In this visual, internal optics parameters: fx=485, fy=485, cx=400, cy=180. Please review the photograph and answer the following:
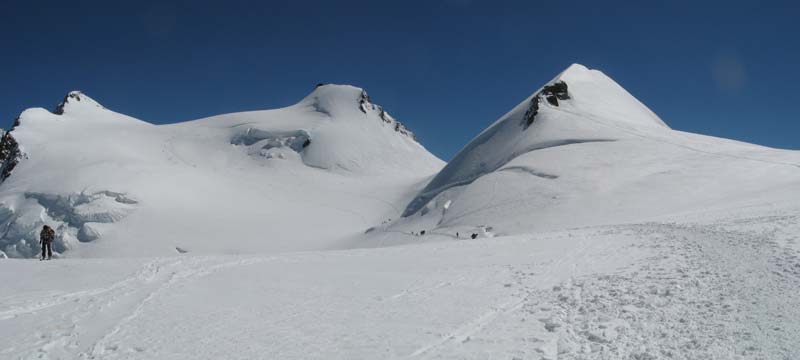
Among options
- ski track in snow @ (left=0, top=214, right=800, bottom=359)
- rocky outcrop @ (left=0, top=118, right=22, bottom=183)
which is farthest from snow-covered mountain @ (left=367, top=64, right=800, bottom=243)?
rocky outcrop @ (left=0, top=118, right=22, bottom=183)

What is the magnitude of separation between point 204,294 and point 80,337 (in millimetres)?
2994

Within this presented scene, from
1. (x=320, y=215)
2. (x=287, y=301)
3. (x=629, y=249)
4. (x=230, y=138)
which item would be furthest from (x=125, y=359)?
(x=230, y=138)

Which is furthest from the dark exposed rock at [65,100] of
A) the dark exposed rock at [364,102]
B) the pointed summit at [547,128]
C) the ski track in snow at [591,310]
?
the ski track in snow at [591,310]

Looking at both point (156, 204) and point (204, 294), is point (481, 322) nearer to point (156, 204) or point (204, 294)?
point (204, 294)

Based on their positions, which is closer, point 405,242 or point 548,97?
point 405,242

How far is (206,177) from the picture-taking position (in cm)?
6406

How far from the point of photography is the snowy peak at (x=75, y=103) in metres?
87.2

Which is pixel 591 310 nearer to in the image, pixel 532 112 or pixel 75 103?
pixel 532 112

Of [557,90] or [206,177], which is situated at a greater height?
[557,90]

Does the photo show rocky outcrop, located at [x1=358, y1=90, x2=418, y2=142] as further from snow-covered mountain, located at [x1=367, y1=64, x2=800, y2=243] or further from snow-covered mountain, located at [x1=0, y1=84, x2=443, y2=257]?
snow-covered mountain, located at [x1=367, y1=64, x2=800, y2=243]

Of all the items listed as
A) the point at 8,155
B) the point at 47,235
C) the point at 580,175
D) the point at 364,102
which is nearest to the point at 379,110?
the point at 364,102

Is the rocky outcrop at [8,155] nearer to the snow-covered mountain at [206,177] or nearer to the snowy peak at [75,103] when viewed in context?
the snow-covered mountain at [206,177]

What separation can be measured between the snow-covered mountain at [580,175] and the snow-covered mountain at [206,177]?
11477 mm

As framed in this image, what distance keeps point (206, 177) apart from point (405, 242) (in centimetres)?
3888
